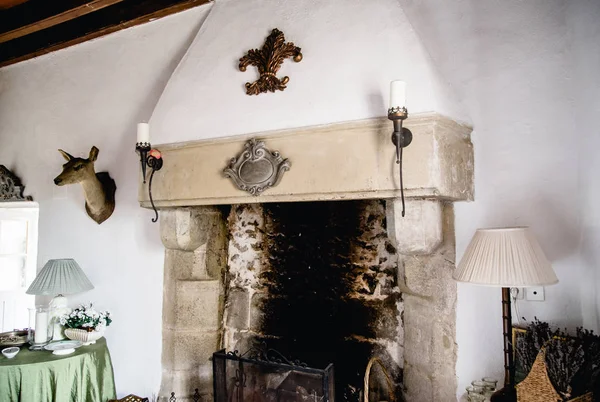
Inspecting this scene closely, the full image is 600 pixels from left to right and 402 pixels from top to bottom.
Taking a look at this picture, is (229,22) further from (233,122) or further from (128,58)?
(128,58)

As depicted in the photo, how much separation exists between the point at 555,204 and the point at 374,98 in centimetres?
86

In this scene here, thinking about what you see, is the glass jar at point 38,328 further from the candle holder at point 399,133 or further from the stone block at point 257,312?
the candle holder at point 399,133

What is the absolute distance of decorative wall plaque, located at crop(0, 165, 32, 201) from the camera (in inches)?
132

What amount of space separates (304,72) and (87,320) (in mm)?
2148

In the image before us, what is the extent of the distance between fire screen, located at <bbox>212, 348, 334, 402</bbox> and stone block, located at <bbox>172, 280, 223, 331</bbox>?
42 cm

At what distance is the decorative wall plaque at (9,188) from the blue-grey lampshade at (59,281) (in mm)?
918

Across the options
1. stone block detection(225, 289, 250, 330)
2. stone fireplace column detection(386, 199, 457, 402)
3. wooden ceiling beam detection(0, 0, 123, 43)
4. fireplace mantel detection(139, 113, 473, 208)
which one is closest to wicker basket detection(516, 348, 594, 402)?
stone fireplace column detection(386, 199, 457, 402)

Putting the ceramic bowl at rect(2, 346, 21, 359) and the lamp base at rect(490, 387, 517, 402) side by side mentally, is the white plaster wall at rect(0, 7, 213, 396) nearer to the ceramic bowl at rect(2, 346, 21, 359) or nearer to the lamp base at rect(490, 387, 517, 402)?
the ceramic bowl at rect(2, 346, 21, 359)

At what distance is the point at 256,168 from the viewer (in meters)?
2.03

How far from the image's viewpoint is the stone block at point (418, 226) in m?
1.78

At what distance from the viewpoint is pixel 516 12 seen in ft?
6.00

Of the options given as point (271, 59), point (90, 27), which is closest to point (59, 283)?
point (90, 27)

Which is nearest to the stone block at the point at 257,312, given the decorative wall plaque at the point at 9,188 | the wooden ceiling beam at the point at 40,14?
the wooden ceiling beam at the point at 40,14

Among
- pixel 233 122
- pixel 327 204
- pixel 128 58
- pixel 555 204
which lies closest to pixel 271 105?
pixel 233 122
